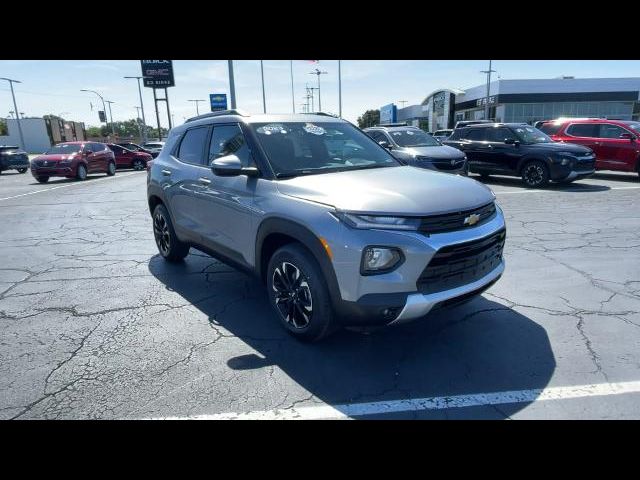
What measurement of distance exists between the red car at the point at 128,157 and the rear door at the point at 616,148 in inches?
943

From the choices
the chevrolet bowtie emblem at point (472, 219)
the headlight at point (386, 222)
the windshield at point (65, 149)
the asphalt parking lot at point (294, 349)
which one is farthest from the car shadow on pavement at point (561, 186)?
the windshield at point (65, 149)

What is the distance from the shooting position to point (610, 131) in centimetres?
1240

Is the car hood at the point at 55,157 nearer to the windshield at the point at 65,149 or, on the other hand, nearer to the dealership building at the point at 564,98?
the windshield at the point at 65,149

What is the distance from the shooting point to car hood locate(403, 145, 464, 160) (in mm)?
10031

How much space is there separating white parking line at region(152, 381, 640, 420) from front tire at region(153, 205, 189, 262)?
3.16 m

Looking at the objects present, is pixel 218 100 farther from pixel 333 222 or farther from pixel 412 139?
pixel 333 222

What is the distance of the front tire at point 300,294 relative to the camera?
9.82 feet

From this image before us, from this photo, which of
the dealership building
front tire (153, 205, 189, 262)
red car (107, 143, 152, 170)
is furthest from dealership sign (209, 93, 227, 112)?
the dealership building

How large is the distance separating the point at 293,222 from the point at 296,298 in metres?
0.65
